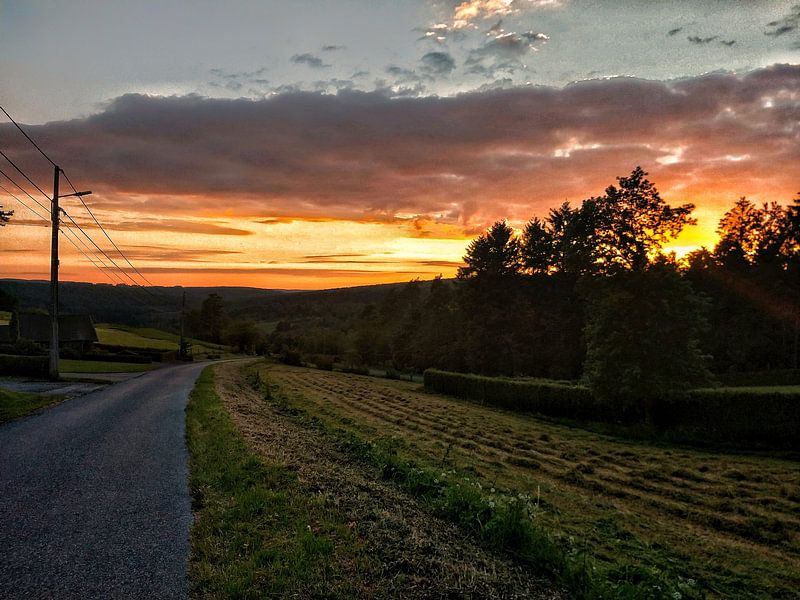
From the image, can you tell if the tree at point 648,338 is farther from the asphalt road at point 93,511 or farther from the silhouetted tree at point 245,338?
the silhouetted tree at point 245,338

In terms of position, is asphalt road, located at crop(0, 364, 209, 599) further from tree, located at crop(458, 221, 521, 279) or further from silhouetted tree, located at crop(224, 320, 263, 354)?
silhouetted tree, located at crop(224, 320, 263, 354)

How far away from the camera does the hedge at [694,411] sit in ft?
66.2

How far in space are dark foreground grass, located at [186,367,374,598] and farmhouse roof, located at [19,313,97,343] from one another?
73.3 m

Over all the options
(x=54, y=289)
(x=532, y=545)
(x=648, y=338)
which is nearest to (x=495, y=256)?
(x=648, y=338)

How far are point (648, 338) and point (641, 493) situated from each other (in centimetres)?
1291

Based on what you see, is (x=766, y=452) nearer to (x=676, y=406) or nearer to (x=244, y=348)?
(x=676, y=406)

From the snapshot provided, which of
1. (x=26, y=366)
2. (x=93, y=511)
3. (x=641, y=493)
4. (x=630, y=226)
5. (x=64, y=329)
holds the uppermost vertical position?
(x=630, y=226)

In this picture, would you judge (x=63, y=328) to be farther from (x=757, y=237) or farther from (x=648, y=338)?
(x=757, y=237)

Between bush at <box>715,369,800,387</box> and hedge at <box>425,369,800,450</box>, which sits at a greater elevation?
hedge at <box>425,369,800,450</box>

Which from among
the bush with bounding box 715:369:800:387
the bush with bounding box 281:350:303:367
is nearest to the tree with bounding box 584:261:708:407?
the bush with bounding box 715:369:800:387

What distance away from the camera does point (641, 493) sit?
1395 cm

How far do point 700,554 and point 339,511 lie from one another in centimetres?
731

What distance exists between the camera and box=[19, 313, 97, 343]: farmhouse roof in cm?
6994

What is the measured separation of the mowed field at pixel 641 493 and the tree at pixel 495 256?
38.0 metres
